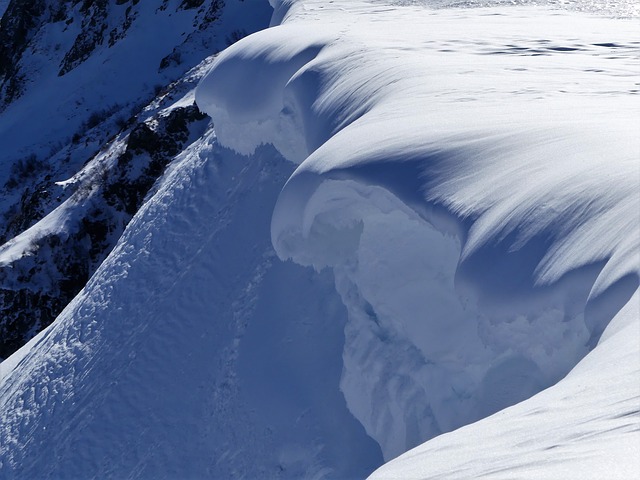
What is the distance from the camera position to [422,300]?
211 inches

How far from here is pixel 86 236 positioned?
17734 mm

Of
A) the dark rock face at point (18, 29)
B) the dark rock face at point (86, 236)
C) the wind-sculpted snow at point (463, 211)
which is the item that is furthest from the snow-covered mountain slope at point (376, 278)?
the dark rock face at point (18, 29)

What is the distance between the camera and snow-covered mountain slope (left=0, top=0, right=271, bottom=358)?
17375 mm

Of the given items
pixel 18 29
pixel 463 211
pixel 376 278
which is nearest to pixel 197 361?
pixel 376 278

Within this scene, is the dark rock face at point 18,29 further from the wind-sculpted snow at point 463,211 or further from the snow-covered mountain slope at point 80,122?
the wind-sculpted snow at point 463,211

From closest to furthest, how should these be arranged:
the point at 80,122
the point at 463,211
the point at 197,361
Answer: the point at 463,211 → the point at 197,361 → the point at 80,122

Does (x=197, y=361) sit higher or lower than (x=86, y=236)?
higher

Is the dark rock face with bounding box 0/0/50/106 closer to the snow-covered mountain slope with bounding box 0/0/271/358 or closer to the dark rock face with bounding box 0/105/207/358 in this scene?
the snow-covered mountain slope with bounding box 0/0/271/358

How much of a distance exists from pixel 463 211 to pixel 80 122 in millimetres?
23515

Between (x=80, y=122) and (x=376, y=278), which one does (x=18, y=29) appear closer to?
(x=80, y=122)

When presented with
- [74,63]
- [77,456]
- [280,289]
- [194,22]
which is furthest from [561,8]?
[74,63]

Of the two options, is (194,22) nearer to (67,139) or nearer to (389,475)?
(67,139)

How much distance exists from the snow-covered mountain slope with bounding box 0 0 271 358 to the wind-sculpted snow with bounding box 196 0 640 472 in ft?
31.8

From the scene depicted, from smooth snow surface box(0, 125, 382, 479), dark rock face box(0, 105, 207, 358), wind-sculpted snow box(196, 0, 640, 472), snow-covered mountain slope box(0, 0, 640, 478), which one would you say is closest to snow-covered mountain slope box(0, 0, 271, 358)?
dark rock face box(0, 105, 207, 358)
